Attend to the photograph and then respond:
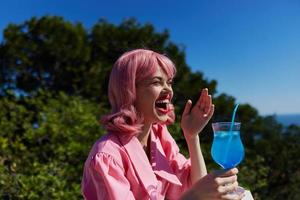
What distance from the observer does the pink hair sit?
1.50m

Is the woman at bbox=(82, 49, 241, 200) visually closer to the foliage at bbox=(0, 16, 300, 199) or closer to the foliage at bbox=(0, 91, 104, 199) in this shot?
the foliage at bbox=(0, 16, 300, 199)

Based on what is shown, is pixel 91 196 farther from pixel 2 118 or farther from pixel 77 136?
pixel 2 118

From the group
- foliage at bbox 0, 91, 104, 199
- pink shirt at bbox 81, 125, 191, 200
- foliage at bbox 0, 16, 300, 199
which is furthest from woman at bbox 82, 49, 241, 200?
foliage at bbox 0, 91, 104, 199

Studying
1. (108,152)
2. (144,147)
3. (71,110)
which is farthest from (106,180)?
(71,110)

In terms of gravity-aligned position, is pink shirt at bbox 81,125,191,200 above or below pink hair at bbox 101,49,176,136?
below

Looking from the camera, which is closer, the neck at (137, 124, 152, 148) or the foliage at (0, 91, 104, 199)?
the neck at (137, 124, 152, 148)

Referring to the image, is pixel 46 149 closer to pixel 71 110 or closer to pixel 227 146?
pixel 71 110

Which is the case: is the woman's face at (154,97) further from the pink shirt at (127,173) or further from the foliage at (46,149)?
the foliage at (46,149)

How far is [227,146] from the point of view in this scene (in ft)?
4.46

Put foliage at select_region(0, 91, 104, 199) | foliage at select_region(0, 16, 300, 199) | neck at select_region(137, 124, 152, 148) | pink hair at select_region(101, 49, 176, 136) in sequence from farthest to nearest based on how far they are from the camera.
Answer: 1. foliage at select_region(0, 16, 300, 199)
2. foliage at select_region(0, 91, 104, 199)
3. neck at select_region(137, 124, 152, 148)
4. pink hair at select_region(101, 49, 176, 136)

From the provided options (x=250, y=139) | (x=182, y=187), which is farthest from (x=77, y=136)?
(x=250, y=139)

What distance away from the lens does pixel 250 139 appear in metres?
11.7

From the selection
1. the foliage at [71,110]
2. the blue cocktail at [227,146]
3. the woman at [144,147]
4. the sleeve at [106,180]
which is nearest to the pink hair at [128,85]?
the woman at [144,147]

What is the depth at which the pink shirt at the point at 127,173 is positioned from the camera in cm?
136
